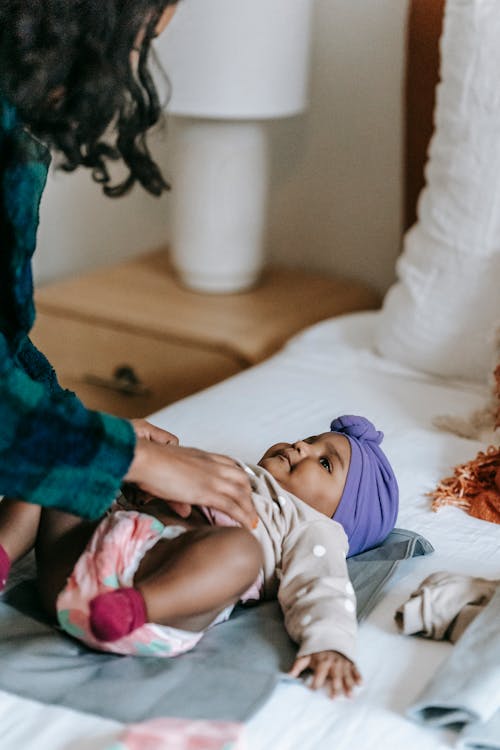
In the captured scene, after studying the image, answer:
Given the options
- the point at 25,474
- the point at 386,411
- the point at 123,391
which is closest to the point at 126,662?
the point at 25,474

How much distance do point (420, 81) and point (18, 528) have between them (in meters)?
1.25

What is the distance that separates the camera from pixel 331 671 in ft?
2.87

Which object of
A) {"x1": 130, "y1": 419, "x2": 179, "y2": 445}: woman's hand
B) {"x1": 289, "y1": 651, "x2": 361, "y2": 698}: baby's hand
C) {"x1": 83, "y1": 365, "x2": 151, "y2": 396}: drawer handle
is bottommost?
{"x1": 83, "y1": 365, "x2": 151, "y2": 396}: drawer handle

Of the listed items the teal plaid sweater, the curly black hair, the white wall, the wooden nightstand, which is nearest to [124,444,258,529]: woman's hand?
the teal plaid sweater

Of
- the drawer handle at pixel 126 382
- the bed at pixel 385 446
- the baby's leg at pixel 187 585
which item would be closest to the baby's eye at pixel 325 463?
the bed at pixel 385 446

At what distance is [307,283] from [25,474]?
1435 mm

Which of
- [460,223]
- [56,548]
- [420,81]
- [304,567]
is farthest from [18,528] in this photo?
[420,81]

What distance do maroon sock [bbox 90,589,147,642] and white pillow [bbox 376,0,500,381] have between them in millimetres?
823

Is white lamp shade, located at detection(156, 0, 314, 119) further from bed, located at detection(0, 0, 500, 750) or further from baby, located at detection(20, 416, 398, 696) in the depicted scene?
baby, located at detection(20, 416, 398, 696)

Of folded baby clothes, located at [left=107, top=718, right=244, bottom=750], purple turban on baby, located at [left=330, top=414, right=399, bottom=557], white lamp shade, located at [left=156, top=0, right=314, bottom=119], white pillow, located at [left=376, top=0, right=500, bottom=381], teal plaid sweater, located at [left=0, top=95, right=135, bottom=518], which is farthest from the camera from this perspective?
white lamp shade, located at [left=156, top=0, right=314, bottom=119]

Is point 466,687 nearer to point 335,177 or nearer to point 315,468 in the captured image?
point 315,468

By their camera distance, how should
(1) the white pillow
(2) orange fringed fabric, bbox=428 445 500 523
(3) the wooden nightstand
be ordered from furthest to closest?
(3) the wooden nightstand < (1) the white pillow < (2) orange fringed fabric, bbox=428 445 500 523

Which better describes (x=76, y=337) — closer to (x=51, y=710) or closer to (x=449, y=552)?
(x=449, y=552)

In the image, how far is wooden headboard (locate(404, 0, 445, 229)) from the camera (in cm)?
185
